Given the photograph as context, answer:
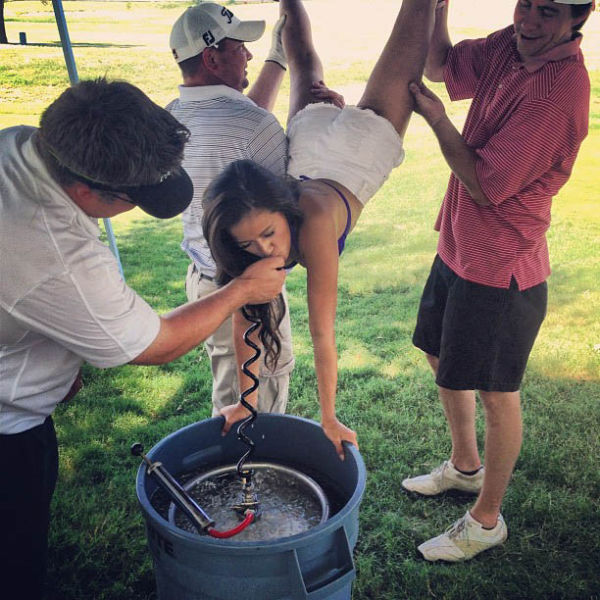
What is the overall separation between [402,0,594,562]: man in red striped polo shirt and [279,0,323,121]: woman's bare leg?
468 mm

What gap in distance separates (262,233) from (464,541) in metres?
1.39

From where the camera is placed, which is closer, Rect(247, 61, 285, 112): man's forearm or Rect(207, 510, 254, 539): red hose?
Rect(207, 510, 254, 539): red hose

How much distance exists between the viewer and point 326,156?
227 centimetres

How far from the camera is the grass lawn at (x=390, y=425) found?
7.77 ft

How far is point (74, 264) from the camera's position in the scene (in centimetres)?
148

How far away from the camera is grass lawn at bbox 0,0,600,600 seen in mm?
2367

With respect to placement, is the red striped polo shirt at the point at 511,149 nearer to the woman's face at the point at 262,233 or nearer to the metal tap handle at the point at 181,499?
the woman's face at the point at 262,233

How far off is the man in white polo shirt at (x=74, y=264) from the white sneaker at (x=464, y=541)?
1.27 meters

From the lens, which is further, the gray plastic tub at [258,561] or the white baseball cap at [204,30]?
the white baseball cap at [204,30]

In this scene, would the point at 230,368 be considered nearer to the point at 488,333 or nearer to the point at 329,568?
the point at 488,333

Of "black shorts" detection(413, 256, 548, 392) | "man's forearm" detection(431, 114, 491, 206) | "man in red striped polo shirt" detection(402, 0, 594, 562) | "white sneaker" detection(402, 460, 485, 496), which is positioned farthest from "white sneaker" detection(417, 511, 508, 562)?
"man's forearm" detection(431, 114, 491, 206)

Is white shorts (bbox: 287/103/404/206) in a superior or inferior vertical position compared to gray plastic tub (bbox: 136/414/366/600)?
superior

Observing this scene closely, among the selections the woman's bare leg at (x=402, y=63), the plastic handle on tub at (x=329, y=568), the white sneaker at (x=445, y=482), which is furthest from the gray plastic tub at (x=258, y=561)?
the woman's bare leg at (x=402, y=63)

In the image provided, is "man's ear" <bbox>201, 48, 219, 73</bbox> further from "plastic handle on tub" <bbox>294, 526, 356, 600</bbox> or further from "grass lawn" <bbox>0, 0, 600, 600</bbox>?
"plastic handle on tub" <bbox>294, 526, 356, 600</bbox>
